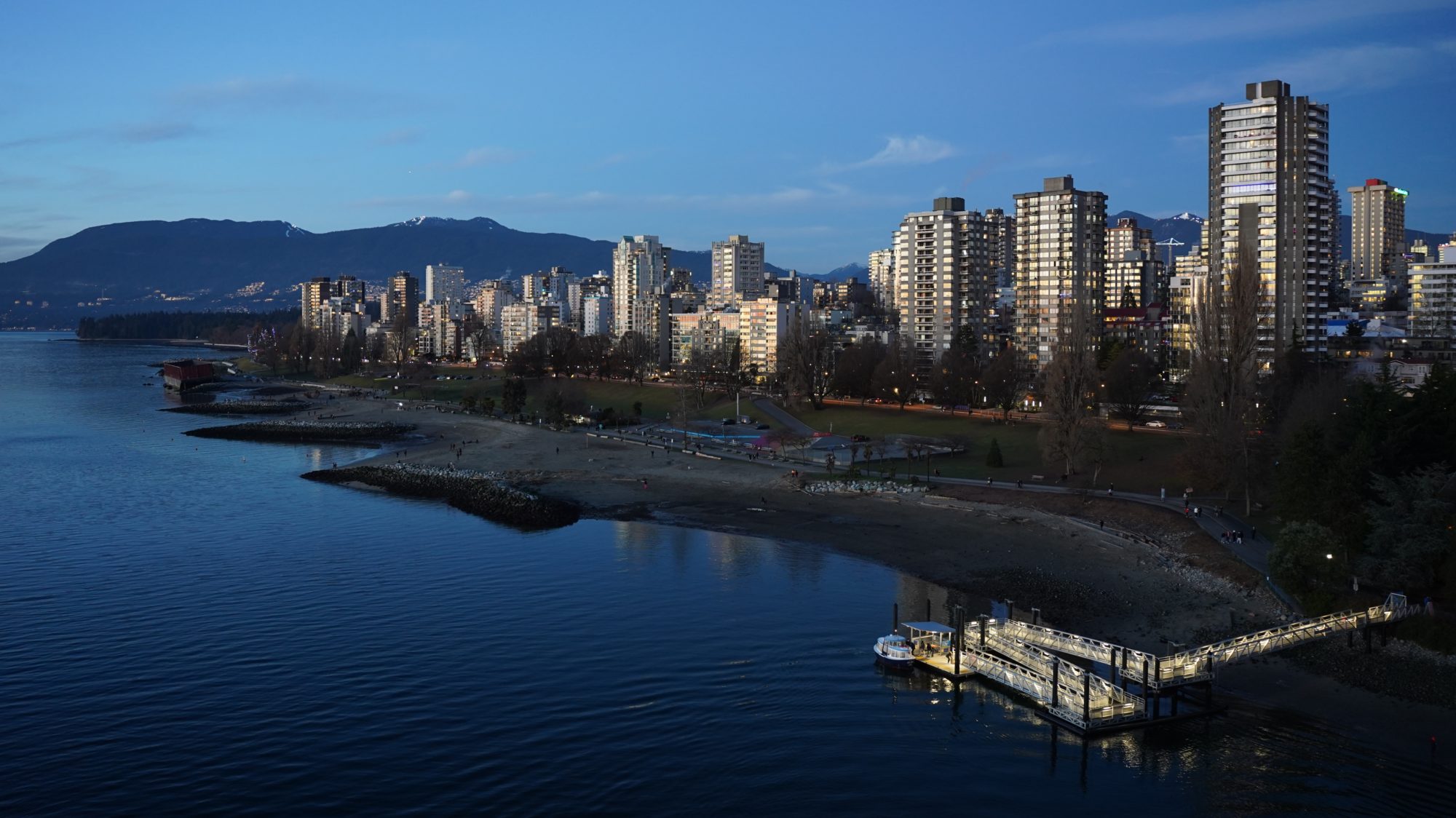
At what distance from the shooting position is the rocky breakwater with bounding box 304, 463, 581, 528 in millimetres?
60031

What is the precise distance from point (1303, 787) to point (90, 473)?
76555 millimetres

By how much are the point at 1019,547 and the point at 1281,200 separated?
61.1 metres

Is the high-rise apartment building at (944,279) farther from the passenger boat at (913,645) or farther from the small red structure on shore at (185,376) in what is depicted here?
the small red structure on shore at (185,376)

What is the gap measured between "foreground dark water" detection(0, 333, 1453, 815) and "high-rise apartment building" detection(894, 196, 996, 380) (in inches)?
3384

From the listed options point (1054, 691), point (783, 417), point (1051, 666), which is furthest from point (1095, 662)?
point (783, 417)

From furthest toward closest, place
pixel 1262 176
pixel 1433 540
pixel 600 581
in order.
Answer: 1. pixel 1262 176
2. pixel 600 581
3. pixel 1433 540

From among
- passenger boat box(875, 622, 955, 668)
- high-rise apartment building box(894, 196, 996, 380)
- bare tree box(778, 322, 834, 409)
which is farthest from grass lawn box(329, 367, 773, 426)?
passenger boat box(875, 622, 955, 668)

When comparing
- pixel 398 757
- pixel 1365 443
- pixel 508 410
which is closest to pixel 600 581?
pixel 398 757

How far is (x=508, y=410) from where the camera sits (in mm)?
114938

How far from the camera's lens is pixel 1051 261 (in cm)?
12219

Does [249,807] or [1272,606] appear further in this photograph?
[1272,606]

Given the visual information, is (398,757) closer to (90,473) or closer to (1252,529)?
(1252,529)

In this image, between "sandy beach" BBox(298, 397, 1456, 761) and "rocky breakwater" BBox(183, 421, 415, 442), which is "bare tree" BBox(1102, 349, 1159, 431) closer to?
"sandy beach" BBox(298, 397, 1456, 761)

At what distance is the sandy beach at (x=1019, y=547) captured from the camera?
31750 millimetres
